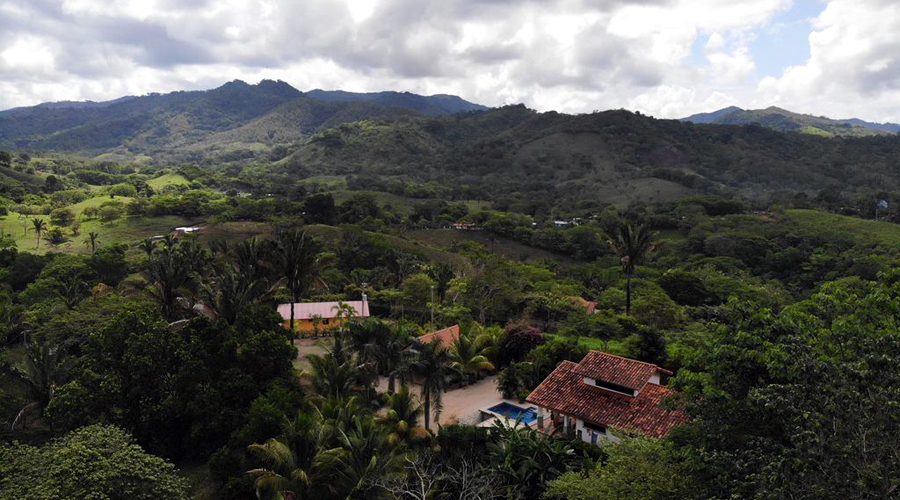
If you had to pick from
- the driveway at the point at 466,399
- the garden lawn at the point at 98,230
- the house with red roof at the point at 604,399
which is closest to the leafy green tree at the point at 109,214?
the garden lawn at the point at 98,230

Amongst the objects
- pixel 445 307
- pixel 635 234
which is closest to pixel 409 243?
pixel 445 307

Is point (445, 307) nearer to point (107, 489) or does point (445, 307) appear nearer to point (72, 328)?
point (72, 328)

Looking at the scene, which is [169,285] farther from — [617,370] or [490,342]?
[617,370]

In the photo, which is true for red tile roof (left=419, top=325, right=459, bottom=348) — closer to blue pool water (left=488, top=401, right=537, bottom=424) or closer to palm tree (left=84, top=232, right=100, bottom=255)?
blue pool water (left=488, top=401, right=537, bottom=424)

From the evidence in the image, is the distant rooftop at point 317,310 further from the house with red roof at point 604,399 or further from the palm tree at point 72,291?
the house with red roof at point 604,399

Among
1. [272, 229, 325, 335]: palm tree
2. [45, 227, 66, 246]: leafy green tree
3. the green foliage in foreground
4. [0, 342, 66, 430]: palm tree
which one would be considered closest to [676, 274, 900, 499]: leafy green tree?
the green foliage in foreground

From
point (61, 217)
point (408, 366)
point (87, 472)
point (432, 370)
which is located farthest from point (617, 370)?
point (61, 217)
